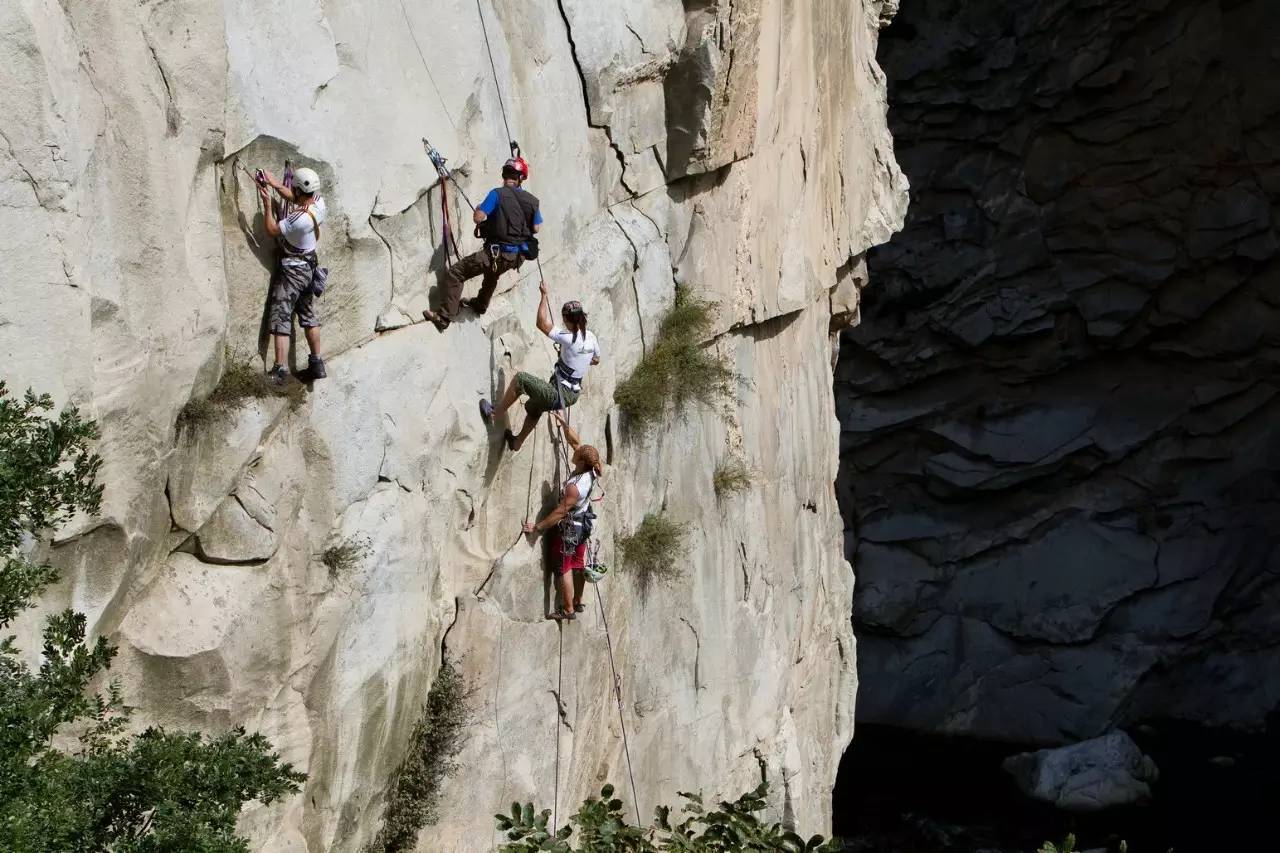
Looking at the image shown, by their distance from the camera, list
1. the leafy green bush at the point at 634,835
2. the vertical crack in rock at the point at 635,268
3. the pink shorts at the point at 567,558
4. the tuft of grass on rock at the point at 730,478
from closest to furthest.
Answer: the leafy green bush at the point at 634,835 < the pink shorts at the point at 567,558 < the vertical crack in rock at the point at 635,268 < the tuft of grass on rock at the point at 730,478

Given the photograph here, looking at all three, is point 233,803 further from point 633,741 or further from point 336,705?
point 633,741

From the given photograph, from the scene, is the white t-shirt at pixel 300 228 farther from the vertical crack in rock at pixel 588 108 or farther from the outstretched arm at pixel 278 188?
the vertical crack in rock at pixel 588 108

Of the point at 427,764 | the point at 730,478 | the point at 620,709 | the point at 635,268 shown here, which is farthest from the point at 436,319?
the point at 730,478

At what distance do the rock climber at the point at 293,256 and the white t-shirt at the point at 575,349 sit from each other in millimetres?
2294

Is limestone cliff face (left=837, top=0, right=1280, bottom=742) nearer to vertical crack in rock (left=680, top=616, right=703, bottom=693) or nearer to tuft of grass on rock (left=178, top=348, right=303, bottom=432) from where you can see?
vertical crack in rock (left=680, top=616, right=703, bottom=693)

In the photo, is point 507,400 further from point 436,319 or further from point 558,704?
point 558,704

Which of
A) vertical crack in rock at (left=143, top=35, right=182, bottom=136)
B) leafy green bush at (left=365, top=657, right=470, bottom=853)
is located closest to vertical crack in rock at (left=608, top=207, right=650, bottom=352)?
leafy green bush at (left=365, top=657, right=470, bottom=853)

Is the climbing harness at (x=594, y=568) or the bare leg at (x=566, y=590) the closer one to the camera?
the bare leg at (x=566, y=590)

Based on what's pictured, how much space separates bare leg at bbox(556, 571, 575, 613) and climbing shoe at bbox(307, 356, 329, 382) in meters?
3.19

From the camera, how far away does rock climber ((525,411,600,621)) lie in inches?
456

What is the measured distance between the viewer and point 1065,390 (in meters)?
29.5

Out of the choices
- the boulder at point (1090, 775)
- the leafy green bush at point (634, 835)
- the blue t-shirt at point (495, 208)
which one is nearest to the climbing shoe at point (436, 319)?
the blue t-shirt at point (495, 208)

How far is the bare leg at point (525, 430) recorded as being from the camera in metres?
11.5

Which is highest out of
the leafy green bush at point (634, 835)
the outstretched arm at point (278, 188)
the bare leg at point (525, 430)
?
the outstretched arm at point (278, 188)
